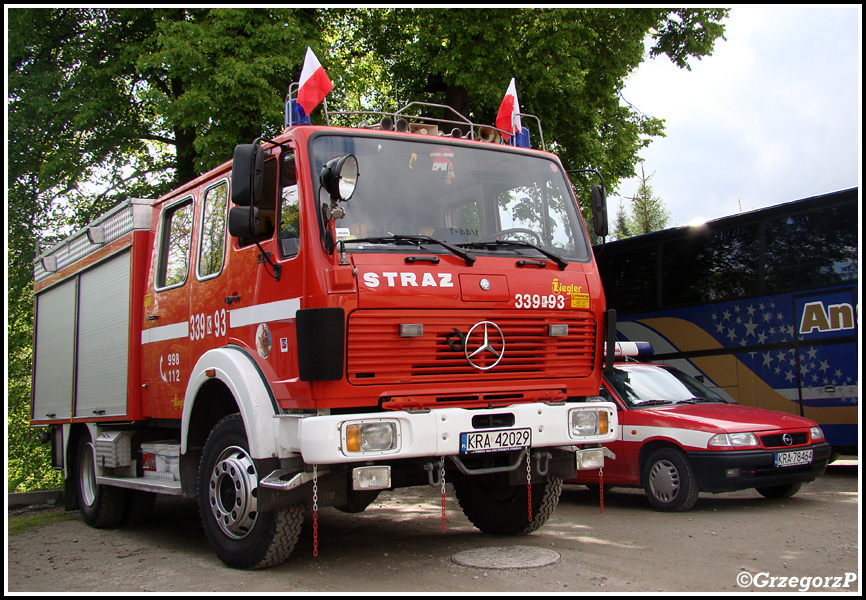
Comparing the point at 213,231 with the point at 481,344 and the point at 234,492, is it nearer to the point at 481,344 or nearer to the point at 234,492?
the point at 234,492

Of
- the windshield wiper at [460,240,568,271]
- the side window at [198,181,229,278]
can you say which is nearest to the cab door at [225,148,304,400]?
the side window at [198,181,229,278]

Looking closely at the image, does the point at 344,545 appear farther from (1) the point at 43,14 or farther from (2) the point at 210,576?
(1) the point at 43,14

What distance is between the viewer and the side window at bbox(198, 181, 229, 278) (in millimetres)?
6785

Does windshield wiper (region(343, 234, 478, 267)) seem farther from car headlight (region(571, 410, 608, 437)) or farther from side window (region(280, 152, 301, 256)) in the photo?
car headlight (region(571, 410, 608, 437))

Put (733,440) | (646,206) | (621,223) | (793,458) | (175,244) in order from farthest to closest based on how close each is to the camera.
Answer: (621,223)
(646,206)
(793,458)
(733,440)
(175,244)

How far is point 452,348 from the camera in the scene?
5.86 metres

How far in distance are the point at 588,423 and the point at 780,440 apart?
12.1 feet

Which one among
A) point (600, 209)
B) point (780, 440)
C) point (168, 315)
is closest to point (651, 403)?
point (780, 440)

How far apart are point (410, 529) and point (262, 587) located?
2.70 metres

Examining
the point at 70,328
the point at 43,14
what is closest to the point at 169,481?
the point at 70,328

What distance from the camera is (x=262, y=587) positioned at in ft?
18.1

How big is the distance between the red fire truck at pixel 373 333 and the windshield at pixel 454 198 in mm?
15

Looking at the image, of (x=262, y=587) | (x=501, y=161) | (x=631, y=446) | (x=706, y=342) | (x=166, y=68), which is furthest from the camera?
(x=166, y=68)

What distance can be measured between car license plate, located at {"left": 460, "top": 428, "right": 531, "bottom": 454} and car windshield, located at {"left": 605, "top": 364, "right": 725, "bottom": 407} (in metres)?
4.18
